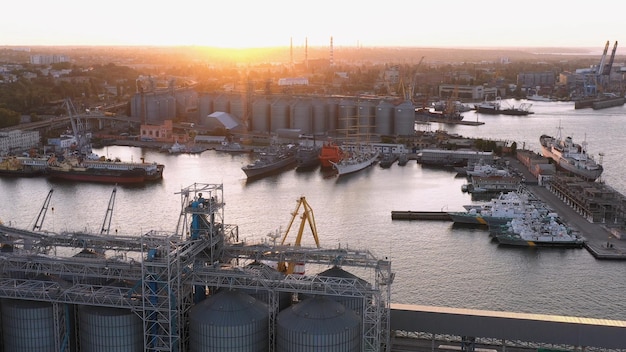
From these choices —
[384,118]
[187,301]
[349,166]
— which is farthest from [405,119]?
[187,301]

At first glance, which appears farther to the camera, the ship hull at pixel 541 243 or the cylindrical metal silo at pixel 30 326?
the ship hull at pixel 541 243

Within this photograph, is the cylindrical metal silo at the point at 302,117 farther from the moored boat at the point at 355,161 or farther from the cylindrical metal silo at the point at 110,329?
the cylindrical metal silo at the point at 110,329

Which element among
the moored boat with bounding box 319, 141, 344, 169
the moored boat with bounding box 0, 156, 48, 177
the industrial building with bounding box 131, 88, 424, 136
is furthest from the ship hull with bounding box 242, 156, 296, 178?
the moored boat with bounding box 0, 156, 48, 177

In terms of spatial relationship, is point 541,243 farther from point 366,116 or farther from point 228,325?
point 366,116

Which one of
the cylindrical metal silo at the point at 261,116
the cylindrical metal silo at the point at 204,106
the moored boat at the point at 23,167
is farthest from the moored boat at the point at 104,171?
the cylindrical metal silo at the point at 204,106

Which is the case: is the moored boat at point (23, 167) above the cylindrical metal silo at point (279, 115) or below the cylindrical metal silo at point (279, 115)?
below

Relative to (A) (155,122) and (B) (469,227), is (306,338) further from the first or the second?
(A) (155,122)

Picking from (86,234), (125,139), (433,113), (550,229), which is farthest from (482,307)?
(433,113)
